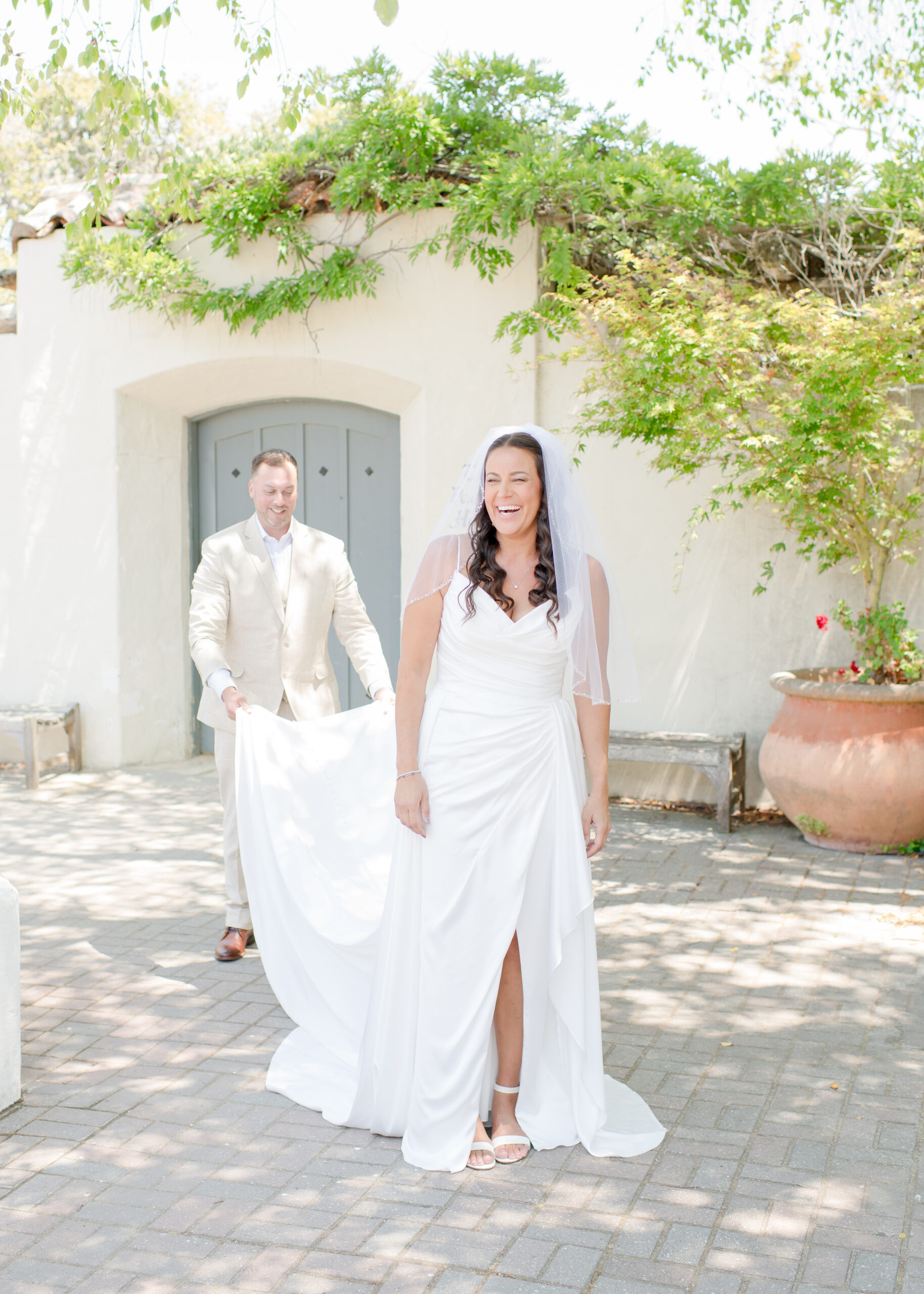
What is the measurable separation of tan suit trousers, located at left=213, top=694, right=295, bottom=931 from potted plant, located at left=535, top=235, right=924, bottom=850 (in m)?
3.09

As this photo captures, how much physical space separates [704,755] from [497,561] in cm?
411

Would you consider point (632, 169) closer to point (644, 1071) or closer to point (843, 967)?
point (843, 967)

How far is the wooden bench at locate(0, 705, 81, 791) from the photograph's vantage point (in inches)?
336

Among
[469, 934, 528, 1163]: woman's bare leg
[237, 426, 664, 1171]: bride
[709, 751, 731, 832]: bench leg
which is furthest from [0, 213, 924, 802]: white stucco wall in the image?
[469, 934, 528, 1163]: woman's bare leg

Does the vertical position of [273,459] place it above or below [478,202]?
below

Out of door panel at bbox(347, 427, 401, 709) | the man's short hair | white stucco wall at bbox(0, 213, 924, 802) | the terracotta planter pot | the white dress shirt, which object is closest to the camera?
the man's short hair

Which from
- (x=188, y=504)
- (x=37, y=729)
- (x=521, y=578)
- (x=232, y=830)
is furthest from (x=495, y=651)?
(x=188, y=504)

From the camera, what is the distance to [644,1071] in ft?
13.1

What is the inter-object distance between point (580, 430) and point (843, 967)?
3735mm

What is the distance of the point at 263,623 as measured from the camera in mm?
5117

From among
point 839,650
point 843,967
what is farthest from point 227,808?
point 839,650

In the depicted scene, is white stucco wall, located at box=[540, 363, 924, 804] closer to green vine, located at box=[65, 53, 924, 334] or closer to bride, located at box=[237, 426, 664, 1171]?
green vine, located at box=[65, 53, 924, 334]

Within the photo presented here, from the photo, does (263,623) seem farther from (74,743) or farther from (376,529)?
(74,743)

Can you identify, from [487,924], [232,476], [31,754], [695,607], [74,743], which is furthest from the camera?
[232,476]
